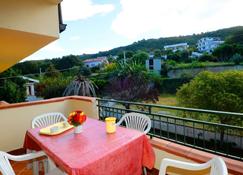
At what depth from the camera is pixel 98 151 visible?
1306mm

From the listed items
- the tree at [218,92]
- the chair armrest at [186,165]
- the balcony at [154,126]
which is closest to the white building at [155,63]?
the tree at [218,92]

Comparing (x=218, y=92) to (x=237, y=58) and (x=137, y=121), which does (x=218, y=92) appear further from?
(x=137, y=121)

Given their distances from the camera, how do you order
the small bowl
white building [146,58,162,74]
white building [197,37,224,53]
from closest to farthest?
1. the small bowl
2. white building [197,37,224,53]
3. white building [146,58,162,74]

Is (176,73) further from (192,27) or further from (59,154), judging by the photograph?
(59,154)

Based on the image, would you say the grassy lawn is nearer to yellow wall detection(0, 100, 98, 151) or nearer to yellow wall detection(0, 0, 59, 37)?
yellow wall detection(0, 100, 98, 151)

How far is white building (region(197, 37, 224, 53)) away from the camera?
54.0ft

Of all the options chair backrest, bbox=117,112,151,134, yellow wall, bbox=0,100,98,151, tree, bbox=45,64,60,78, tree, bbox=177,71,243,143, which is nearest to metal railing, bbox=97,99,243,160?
chair backrest, bbox=117,112,151,134

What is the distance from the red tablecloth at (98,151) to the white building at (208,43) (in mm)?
16923

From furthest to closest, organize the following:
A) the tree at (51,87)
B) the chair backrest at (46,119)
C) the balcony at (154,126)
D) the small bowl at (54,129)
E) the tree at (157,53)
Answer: the tree at (157,53), the tree at (51,87), the chair backrest at (46,119), the balcony at (154,126), the small bowl at (54,129)

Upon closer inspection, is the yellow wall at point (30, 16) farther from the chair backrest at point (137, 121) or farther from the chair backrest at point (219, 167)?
the chair backrest at point (219, 167)

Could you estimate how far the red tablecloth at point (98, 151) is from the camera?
1.19 meters

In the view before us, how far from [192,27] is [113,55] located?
785 centimetres

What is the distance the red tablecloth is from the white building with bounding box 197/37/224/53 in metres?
16.9

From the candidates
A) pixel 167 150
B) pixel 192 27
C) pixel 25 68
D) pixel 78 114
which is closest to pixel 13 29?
pixel 78 114
